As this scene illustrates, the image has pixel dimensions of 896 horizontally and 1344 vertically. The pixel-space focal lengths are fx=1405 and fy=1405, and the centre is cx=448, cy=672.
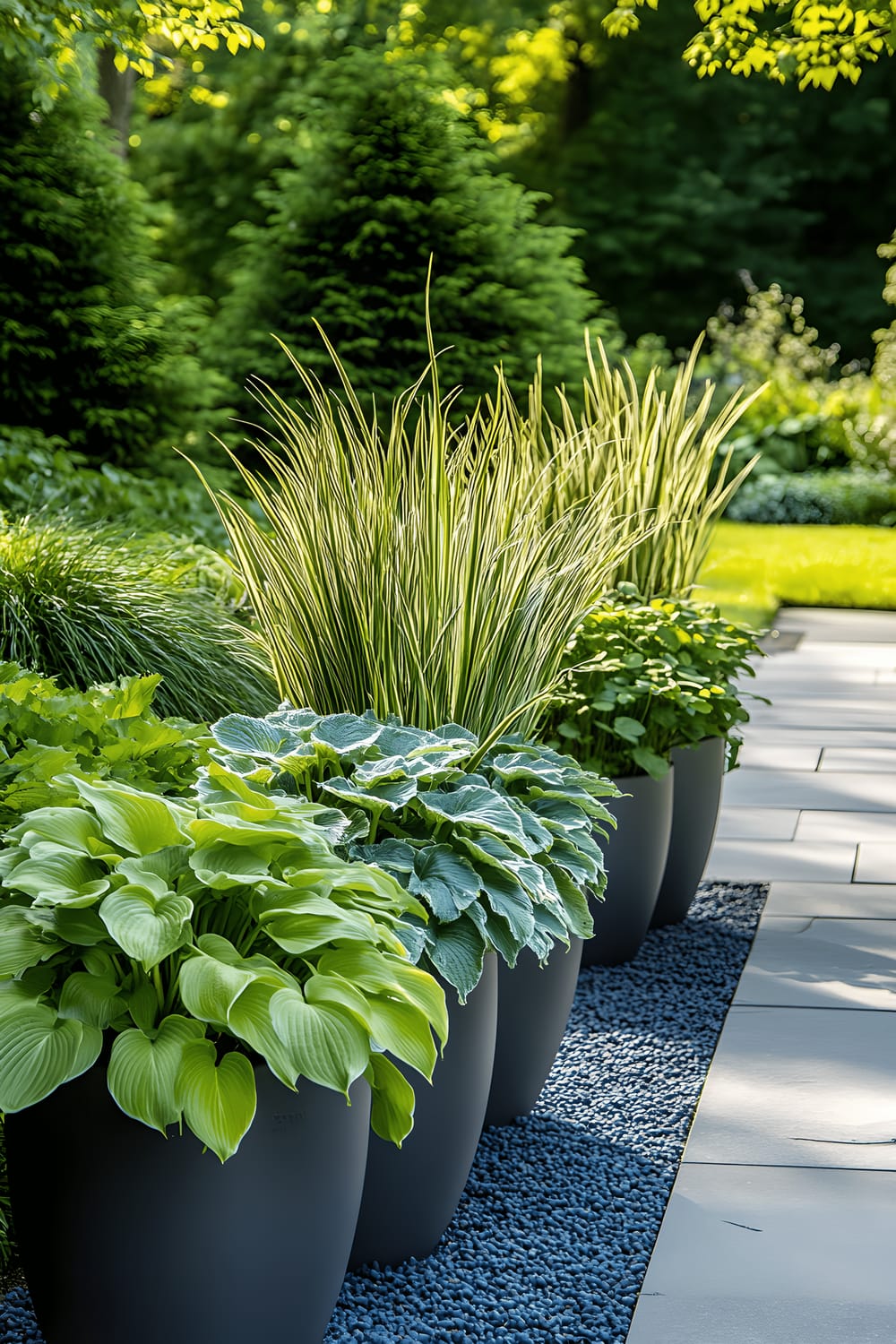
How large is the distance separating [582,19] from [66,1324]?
22.8 meters

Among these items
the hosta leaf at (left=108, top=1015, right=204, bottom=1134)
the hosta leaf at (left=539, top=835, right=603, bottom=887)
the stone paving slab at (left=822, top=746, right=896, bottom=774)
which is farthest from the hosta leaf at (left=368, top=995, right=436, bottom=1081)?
the stone paving slab at (left=822, top=746, right=896, bottom=774)

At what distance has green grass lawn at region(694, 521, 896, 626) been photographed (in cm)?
898

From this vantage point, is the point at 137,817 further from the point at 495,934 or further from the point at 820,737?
the point at 820,737

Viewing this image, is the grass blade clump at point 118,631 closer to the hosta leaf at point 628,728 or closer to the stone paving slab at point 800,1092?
the hosta leaf at point 628,728

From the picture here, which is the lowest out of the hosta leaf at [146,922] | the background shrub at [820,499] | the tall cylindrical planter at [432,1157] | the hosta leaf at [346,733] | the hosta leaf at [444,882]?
the background shrub at [820,499]

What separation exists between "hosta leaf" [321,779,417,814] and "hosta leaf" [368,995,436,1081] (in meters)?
0.46

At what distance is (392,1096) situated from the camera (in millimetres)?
1885

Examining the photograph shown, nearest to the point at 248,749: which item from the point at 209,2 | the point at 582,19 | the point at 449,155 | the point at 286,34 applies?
the point at 209,2

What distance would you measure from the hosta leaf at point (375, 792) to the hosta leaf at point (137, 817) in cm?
38

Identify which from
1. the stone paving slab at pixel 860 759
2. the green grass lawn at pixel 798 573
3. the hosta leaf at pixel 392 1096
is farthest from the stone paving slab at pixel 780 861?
the green grass lawn at pixel 798 573

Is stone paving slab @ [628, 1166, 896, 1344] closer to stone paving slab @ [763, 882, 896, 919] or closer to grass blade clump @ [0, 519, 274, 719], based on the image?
stone paving slab @ [763, 882, 896, 919]

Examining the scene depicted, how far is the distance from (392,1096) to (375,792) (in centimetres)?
54

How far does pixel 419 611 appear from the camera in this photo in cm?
275

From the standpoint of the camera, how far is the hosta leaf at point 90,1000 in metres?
1.71
